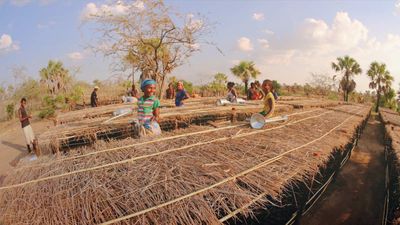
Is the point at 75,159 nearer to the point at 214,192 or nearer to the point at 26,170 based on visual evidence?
the point at 26,170

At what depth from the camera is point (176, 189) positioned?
2543mm

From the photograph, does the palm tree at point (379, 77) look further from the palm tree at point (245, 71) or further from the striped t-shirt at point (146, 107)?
the striped t-shirt at point (146, 107)

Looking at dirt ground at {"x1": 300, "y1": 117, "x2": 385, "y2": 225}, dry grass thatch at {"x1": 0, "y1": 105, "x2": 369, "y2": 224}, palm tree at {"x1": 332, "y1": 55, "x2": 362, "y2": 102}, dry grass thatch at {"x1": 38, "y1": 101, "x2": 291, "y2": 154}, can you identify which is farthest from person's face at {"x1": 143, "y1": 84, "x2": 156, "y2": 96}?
palm tree at {"x1": 332, "y1": 55, "x2": 362, "y2": 102}

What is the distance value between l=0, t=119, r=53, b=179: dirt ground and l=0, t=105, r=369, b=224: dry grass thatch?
14.6 feet

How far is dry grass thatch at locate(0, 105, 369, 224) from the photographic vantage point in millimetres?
2203

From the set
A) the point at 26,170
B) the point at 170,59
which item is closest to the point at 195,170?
the point at 26,170

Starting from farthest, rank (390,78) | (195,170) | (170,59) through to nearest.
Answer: (390,78)
(170,59)
(195,170)

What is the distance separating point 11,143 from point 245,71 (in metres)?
17.0

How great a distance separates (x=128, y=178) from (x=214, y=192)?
0.82m

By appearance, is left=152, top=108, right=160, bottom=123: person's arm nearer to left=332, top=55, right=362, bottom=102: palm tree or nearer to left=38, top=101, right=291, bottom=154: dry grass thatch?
left=38, top=101, right=291, bottom=154: dry grass thatch

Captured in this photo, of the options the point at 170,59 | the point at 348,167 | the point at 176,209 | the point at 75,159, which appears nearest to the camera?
the point at 176,209

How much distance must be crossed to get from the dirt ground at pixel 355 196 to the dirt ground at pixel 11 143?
6.59 m

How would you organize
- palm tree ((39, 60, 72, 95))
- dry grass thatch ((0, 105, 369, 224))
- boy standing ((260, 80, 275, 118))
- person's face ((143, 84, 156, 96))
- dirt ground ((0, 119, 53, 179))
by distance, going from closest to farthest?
dry grass thatch ((0, 105, 369, 224)) → person's face ((143, 84, 156, 96)) → boy standing ((260, 80, 275, 118)) → dirt ground ((0, 119, 53, 179)) → palm tree ((39, 60, 72, 95))

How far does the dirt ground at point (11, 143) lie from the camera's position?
303 inches
